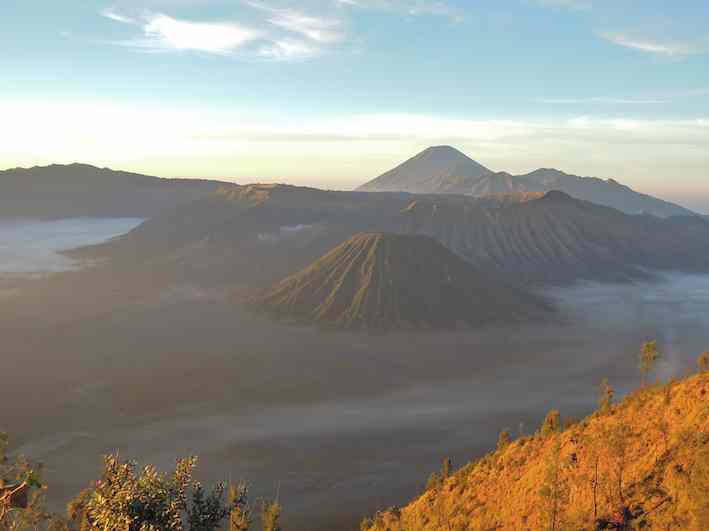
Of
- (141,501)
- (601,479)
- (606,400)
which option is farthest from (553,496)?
(141,501)

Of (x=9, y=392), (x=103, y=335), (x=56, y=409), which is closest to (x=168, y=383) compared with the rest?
(x=56, y=409)

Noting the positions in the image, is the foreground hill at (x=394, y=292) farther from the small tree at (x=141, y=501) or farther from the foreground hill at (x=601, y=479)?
the small tree at (x=141, y=501)

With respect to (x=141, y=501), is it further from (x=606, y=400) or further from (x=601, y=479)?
(x=606, y=400)

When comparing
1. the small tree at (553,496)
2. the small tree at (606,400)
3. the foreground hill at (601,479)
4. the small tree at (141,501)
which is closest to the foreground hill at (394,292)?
the small tree at (606,400)

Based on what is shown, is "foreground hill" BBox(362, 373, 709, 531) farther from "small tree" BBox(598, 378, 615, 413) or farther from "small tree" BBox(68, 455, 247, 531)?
"small tree" BBox(68, 455, 247, 531)

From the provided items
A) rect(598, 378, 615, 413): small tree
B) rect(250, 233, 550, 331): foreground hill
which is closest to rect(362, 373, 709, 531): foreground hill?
rect(598, 378, 615, 413): small tree
